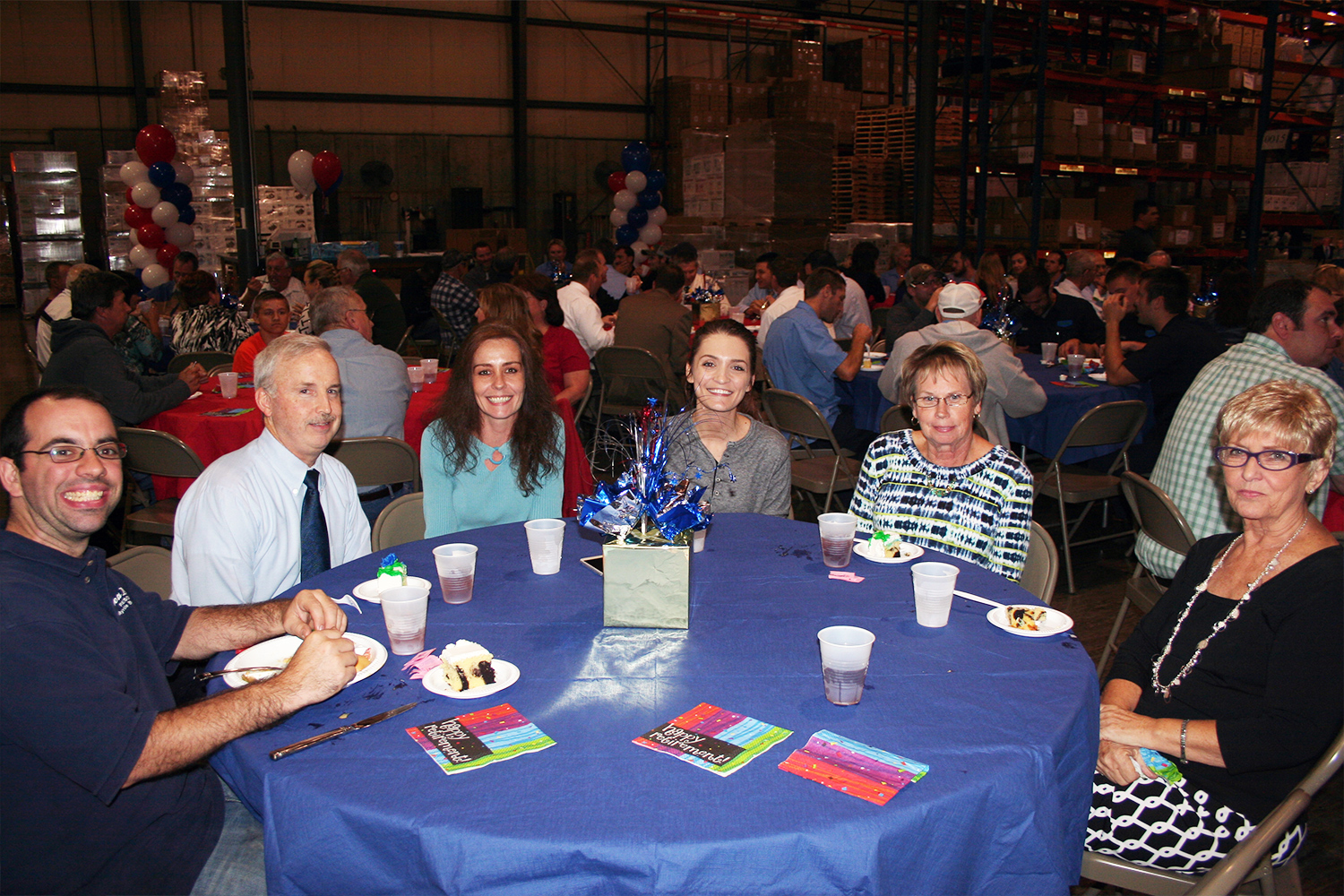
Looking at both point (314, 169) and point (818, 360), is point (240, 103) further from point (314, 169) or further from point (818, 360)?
point (818, 360)

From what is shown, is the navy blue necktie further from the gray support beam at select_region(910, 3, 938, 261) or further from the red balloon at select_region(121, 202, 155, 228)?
the red balloon at select_region(121, 202, 155, 228)

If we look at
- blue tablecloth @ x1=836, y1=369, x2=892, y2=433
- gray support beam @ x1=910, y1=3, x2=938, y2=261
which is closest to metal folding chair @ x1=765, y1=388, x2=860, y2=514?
blue tablecloth @ x1=836, y1=369, x2=892, y2=433

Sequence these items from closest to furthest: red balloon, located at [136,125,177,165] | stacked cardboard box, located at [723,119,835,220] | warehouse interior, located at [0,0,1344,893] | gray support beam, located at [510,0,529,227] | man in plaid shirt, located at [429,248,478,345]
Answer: man in plaid shirt, located at [429,248,478,345], warehouse interior, located at [0,0,1344,893], stacked cardboard box, located at [723,119,835,220], red balloon, located at [136,125,177,165], gray support beam, located at [510,0,529,227]

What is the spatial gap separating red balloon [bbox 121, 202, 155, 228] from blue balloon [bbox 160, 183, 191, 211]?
0.31 m

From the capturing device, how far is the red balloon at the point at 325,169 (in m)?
13.3

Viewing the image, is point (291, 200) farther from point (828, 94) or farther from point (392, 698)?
point (392, 698)

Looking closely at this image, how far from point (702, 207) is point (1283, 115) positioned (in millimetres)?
7878

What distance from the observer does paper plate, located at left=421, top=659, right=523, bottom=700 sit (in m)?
1.68

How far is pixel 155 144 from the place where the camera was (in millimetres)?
12180

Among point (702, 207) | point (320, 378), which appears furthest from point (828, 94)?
point (320, 378)

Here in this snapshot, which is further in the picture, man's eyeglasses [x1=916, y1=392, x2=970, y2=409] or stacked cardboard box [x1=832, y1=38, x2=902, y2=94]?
stacked cardboard box [x1=832, y1=38, x2=902, y2=94]

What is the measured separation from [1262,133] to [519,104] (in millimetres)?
12741

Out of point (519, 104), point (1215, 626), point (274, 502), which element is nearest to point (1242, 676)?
point (1215, 626)

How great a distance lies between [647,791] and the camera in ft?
4.56
